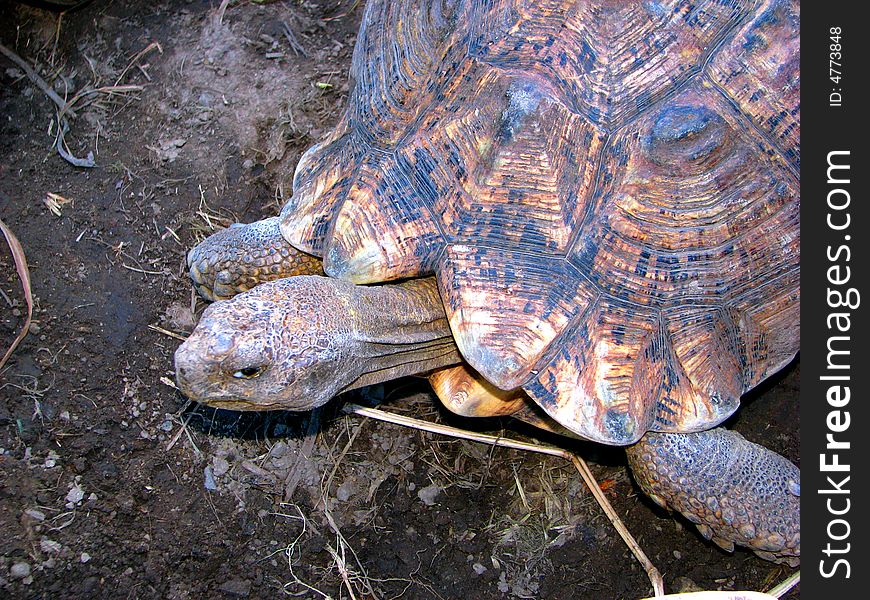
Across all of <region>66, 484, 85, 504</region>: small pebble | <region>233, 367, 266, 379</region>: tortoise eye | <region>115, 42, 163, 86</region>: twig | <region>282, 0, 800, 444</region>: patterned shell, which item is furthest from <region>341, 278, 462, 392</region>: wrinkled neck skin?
<region>115, 42, 163, 86</region>: twig

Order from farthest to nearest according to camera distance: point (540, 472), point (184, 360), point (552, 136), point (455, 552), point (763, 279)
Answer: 1. point (540, 472)
2. point (455, 552)
3. point (763, 279)
4. point (552, 136)
5. point (184, 360)

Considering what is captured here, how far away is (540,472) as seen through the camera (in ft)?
11.5

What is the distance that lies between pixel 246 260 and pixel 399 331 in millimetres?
856

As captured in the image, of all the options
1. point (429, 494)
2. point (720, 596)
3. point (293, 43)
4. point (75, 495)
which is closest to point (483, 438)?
point (429, 494)

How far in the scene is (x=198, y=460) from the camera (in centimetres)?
334

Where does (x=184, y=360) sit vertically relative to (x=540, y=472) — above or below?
above

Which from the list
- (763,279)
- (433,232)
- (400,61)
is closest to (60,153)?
(400,61)

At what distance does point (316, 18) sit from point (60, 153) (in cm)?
162

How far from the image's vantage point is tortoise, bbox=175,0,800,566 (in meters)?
2.68

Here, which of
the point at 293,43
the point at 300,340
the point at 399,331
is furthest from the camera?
the point at 293,43

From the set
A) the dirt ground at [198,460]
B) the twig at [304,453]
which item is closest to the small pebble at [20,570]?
the dirt ground at [198,460]

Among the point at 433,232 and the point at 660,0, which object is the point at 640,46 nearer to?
the point at 660,0

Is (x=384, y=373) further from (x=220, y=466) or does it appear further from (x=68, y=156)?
(x=68, y=156)

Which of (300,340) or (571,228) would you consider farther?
(571,228)
